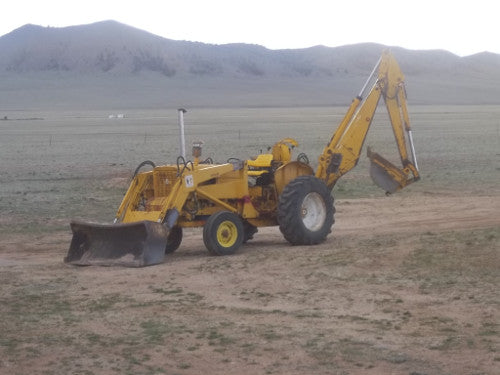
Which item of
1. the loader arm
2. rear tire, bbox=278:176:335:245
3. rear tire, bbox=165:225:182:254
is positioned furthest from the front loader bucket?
the loader arm

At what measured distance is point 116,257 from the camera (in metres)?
14.9

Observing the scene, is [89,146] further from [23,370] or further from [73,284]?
[23,370]

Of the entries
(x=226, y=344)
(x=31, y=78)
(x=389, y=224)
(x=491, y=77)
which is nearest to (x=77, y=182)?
(x=389, y=224)

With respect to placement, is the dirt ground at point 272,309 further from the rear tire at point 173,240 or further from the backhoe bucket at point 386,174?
the backhoe bucket at point 386,174

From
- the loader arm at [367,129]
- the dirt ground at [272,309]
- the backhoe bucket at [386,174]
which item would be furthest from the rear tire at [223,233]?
the backhoe bucket at [386,174]

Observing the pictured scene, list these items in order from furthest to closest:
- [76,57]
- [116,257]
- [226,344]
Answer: [76,57]
[116,257]
[226,344]

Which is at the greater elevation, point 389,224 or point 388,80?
point 388,80

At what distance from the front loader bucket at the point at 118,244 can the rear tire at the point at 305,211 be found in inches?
80.6

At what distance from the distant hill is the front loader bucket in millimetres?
113241

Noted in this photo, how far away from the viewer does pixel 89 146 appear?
1949 inches

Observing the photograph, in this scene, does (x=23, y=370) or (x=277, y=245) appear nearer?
(x=23, y=370)

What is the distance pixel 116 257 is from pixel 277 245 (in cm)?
289

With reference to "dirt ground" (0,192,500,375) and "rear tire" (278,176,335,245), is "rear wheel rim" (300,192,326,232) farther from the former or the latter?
"dirt ground" (0,192,500,375)

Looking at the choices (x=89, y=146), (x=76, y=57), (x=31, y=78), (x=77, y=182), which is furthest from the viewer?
→ (x=76, y=57)
